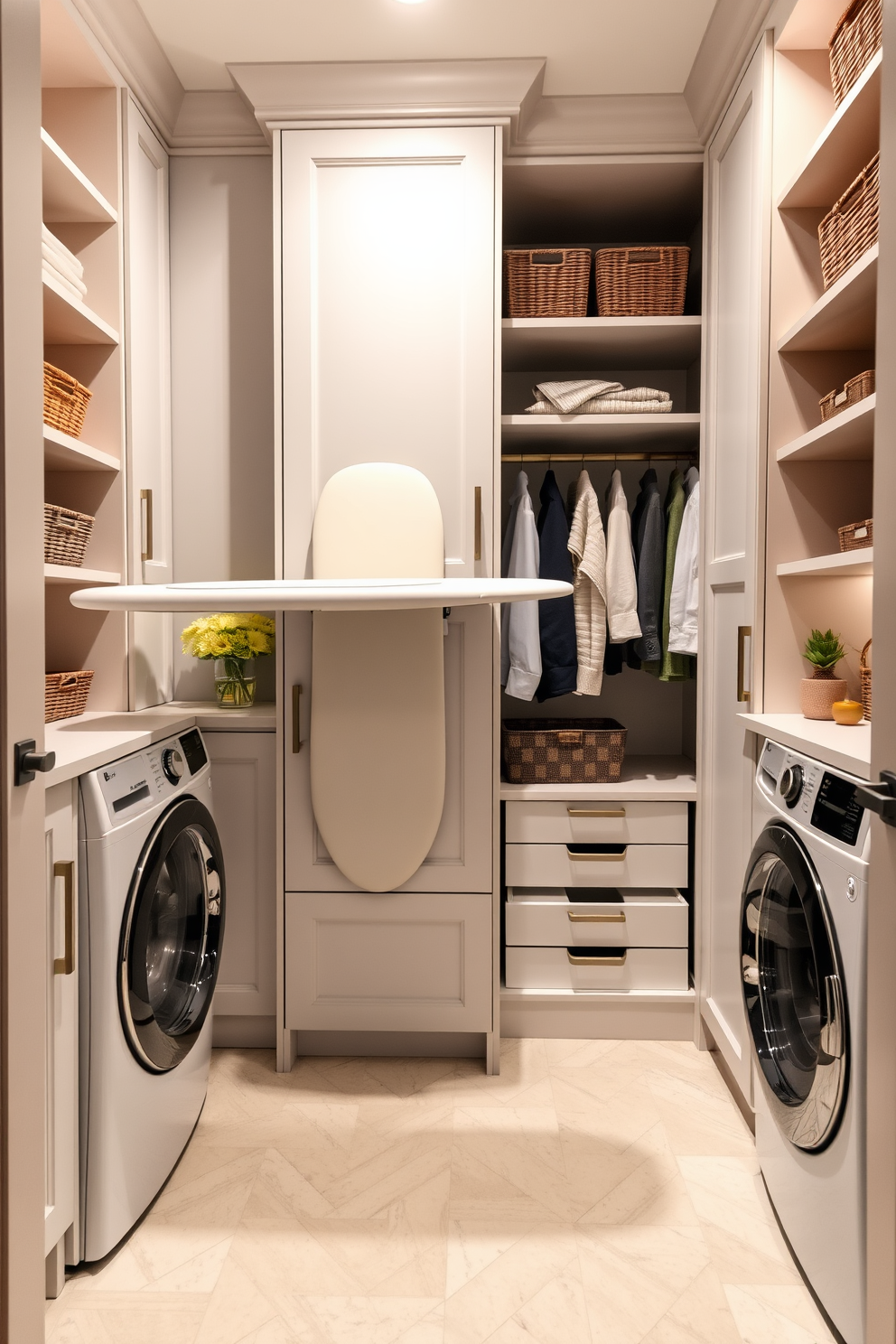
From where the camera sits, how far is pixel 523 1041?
98.7 inches

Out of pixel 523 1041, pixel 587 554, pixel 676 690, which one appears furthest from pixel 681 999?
pixel 587 554

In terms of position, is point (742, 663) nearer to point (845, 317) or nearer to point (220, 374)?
point (845, 317)

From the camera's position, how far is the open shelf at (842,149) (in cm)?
159

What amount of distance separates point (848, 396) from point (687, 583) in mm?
828

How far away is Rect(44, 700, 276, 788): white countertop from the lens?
1576 millimetres

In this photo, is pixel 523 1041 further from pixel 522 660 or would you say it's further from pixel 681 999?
pixel 522 660

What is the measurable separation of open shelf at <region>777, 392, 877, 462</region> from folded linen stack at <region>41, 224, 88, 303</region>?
1646 mm

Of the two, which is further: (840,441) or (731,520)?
(731,520)

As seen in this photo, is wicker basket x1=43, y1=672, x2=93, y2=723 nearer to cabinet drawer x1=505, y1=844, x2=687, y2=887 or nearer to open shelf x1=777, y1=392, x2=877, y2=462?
cabinet drawer x1=505, y1=844, x2=687, y2=887

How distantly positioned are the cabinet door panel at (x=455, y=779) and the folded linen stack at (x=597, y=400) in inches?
26.0

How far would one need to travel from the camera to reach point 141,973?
67.7 inches

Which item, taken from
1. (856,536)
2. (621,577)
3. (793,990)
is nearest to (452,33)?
(621,577)

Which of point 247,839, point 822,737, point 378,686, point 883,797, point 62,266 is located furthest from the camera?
point 247,839

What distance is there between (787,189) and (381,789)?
5.51ft
